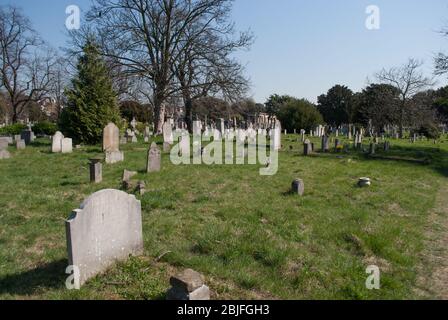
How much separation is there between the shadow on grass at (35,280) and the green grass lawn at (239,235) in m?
0.01

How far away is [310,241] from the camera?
5285 mm

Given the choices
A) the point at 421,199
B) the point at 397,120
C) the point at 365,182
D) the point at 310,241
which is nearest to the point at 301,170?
the point at 365,182

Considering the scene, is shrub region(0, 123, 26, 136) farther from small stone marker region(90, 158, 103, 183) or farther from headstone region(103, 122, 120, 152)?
small stone marker region(90, 158, 103, 183)

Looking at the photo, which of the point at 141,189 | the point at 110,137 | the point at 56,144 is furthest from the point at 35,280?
the point at 56,144

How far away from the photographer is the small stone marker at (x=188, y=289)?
328cm

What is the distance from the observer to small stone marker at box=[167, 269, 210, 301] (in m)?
3.28

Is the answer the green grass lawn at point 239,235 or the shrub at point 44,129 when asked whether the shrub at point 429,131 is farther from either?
the shrub at point 44,129

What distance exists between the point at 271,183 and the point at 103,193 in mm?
5864

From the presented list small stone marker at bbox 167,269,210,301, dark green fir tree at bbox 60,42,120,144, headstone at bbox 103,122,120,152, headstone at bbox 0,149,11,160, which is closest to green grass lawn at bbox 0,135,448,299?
small stone marker at bbox 167,269,210,301

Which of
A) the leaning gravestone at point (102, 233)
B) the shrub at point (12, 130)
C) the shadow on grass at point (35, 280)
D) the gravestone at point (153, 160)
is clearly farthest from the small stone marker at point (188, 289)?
the shrub at point (12, 130)

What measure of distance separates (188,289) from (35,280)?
2015mm

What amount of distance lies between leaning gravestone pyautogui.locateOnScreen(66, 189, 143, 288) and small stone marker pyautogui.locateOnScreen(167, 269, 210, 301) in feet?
4.11

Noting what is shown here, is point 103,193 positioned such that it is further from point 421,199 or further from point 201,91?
point 201,91

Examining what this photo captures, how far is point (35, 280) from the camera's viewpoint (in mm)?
3998
